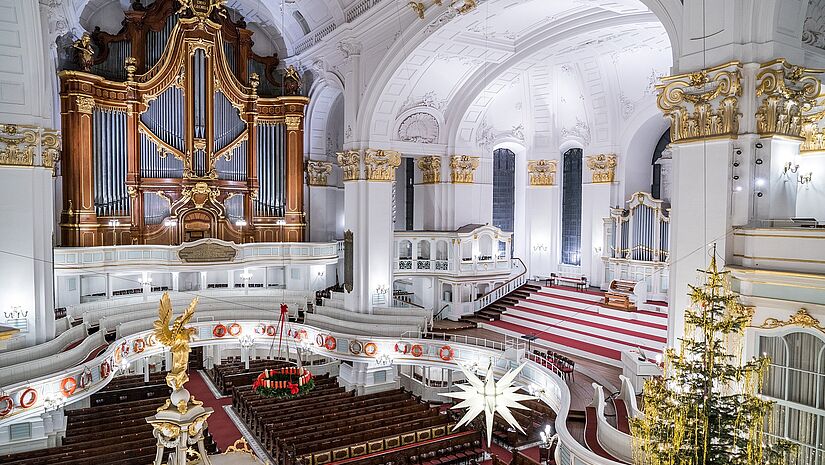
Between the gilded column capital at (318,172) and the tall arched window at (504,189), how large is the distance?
8157mm

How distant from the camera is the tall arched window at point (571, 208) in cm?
2584

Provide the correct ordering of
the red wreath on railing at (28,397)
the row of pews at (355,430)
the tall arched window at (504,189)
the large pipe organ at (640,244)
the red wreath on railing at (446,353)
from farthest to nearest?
1. the tall arched window at (504,189)
2. the large pipe organ at (640,244)
3. the red wreath on railing at (446,353)
4. the row of pews at (355,430)
5. the red wreath on railing at (28,397)

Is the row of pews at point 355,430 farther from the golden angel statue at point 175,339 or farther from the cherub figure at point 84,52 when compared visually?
the cherub figure at point 84,52

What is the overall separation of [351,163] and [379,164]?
3.65 ft

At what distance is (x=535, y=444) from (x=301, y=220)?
13.6 m

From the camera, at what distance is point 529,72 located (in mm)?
24078

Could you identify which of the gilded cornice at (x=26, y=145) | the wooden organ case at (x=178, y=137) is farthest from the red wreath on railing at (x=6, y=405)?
the wooden organ case at (x=178, y=137)

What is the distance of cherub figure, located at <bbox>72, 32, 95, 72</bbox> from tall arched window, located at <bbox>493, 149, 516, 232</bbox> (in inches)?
688

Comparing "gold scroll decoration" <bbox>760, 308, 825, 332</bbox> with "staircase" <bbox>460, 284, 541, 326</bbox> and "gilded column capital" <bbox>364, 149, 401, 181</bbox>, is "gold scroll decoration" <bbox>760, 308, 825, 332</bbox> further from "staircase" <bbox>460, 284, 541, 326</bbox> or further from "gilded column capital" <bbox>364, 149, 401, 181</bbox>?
"gilded column capital" <bbox>364, 149, 401, 181</bbox>

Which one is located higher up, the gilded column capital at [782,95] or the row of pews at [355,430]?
the gilded column capital at [782,95]

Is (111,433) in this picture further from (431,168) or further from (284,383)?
(431,168)

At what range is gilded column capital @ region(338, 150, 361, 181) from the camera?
2191 centimetres

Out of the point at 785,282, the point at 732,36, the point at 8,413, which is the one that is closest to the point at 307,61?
the point at 8,413

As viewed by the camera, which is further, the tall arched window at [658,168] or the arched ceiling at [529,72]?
the tall arched window at [658,168]
